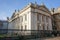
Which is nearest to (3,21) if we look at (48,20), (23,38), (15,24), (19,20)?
(15,24)

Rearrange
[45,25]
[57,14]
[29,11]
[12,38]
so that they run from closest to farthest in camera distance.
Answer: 1. [12,38]
2. [29,11]
3. [45,25]
4. [57,14]

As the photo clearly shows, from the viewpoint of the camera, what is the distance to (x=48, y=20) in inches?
1375

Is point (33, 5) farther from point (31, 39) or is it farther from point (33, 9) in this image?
point (31, 39)

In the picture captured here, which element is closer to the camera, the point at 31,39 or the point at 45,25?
the point at 31,39

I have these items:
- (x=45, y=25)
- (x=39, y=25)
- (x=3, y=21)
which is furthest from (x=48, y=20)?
(x=3, y=21)

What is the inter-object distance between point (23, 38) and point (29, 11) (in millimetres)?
12136

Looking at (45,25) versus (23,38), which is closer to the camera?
(23,38)

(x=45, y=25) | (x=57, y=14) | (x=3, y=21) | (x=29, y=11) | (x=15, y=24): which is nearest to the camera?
(x=29, y=11)

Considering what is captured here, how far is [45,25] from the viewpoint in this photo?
3294 centimetres

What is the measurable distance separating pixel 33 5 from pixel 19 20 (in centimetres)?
728

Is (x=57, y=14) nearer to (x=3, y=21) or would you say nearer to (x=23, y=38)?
(x=3, y=21)

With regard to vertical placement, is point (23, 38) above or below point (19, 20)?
below

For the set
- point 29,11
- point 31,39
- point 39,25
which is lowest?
point 31,39

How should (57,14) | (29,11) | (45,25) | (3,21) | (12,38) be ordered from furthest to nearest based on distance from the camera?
(3,21)
(57,14)
(45,25)
(29,11)
(12,38)
